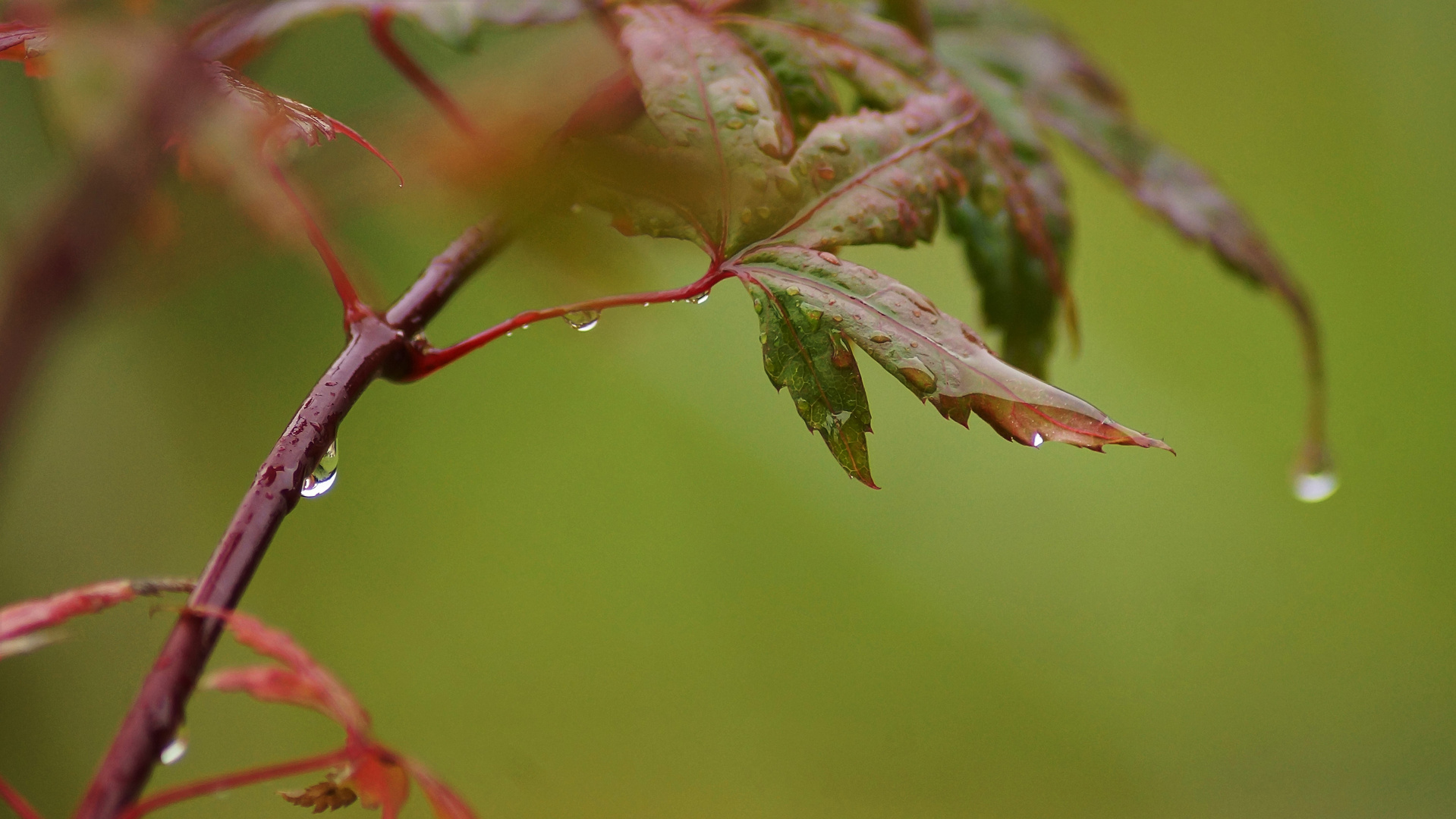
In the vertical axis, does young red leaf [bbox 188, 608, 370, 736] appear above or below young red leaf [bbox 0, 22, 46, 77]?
below

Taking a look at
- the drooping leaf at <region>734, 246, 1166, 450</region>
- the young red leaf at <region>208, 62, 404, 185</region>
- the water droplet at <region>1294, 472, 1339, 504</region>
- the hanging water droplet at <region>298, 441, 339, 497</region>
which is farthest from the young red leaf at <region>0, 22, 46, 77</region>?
the water droplet at <region>1294, 472, 1339, 504</region>

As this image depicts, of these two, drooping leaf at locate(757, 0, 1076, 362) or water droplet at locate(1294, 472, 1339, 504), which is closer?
drooping leaf at locate(757, 0, 1076, 362)

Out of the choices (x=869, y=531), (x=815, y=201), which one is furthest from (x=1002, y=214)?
(x=869, y=531)

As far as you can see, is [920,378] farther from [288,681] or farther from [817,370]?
[288,681]

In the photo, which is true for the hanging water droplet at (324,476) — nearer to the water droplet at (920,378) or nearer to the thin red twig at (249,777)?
the thin red twig at (249,777)

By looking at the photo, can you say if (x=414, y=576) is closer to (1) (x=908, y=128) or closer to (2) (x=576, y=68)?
(2) (x=576, y=68)

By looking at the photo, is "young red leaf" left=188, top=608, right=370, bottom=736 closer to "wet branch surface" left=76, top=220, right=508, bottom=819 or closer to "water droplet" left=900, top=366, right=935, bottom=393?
"wet branch surface" left=76, top=220, right=508, bottom=819

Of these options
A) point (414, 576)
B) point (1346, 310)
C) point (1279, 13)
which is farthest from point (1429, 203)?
point (414, 576)
